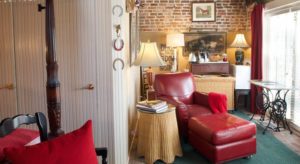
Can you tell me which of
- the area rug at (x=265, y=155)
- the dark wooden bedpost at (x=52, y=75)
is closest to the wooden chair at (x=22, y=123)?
the dark wooden bedpost at (x=52, y=75)

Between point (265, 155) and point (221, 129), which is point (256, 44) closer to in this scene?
point (265, 155)

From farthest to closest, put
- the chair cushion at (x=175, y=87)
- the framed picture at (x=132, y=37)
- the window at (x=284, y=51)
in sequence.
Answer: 1. the window at (x=284, y=51)
2. the chair cushion at (x=175, y=87)
3. the framed picture at (x=132, y=37)

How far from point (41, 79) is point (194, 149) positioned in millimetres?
2019

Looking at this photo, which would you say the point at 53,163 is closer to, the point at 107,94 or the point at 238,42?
the point at 107,94

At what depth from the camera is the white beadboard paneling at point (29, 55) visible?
272cm

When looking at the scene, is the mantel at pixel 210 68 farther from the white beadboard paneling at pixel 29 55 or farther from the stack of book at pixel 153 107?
the white beadboard paneling at pixel 29 55

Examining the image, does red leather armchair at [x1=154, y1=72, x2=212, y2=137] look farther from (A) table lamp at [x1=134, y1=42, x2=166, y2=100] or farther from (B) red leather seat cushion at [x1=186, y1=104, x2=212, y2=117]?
(A) table lamp at [x1=134, y1=42, x2=166, y2=100]

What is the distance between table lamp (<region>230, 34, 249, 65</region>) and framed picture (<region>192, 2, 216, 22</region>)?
0.67 metres

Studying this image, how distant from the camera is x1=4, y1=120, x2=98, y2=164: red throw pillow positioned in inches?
48.4

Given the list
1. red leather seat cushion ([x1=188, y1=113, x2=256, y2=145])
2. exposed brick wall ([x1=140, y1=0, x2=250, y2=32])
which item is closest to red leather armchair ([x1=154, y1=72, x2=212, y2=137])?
red leather seat cushion ([x1=188, y1=113, x2=256, y2=145])

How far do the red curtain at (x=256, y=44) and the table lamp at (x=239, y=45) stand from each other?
21cm

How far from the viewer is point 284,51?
15.7ft

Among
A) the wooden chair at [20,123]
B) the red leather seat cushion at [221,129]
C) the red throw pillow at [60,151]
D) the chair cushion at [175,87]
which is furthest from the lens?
the chair cushion at [175,87]

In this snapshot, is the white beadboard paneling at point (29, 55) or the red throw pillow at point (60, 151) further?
the white beadboard paneling at point (29, 55)
